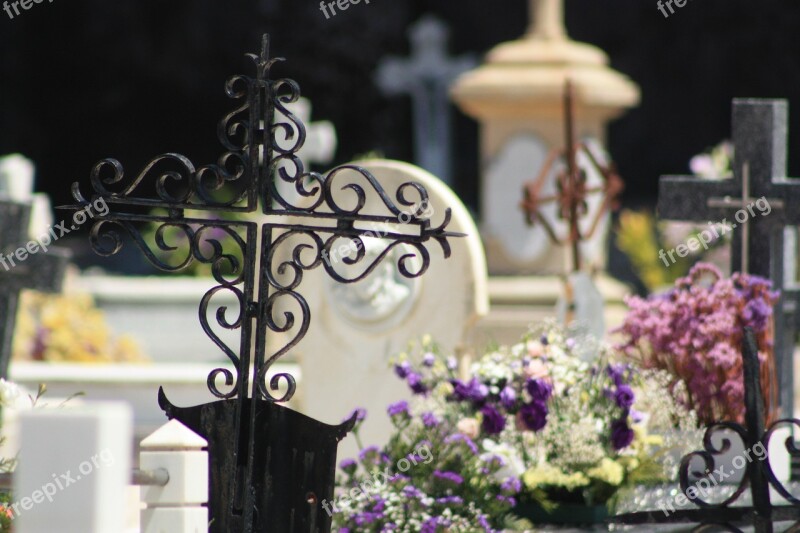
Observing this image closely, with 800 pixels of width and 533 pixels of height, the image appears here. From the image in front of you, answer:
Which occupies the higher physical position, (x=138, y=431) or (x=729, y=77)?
(x=729, y=77)

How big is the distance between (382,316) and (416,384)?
0.83 metres

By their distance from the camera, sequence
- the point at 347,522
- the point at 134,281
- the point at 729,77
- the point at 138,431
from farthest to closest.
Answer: the point at 729,77
the point at 134,281
the point at 138,431
the point at 347,522

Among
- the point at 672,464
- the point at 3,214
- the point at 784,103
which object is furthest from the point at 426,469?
the point at 3,214

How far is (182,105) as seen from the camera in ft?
62.8

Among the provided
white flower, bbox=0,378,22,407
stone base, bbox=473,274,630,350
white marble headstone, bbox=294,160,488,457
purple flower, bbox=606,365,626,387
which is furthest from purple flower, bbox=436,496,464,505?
stone base, bbox=473,274,630,350

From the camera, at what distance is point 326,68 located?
1859 cm

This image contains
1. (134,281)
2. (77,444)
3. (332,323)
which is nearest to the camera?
(77,444)

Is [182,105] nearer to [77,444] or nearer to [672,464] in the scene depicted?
[672,464]

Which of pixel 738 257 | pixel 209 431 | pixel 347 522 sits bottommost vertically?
pixel 347 522

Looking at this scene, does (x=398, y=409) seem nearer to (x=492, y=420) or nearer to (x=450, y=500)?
(x=492, y=420)

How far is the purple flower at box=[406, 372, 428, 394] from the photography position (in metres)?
5.53

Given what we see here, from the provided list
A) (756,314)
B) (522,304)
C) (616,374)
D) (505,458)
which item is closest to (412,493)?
(505,458)

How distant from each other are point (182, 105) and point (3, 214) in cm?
1173

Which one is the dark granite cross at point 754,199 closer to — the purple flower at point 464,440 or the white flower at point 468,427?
the white flower at point 468,427
